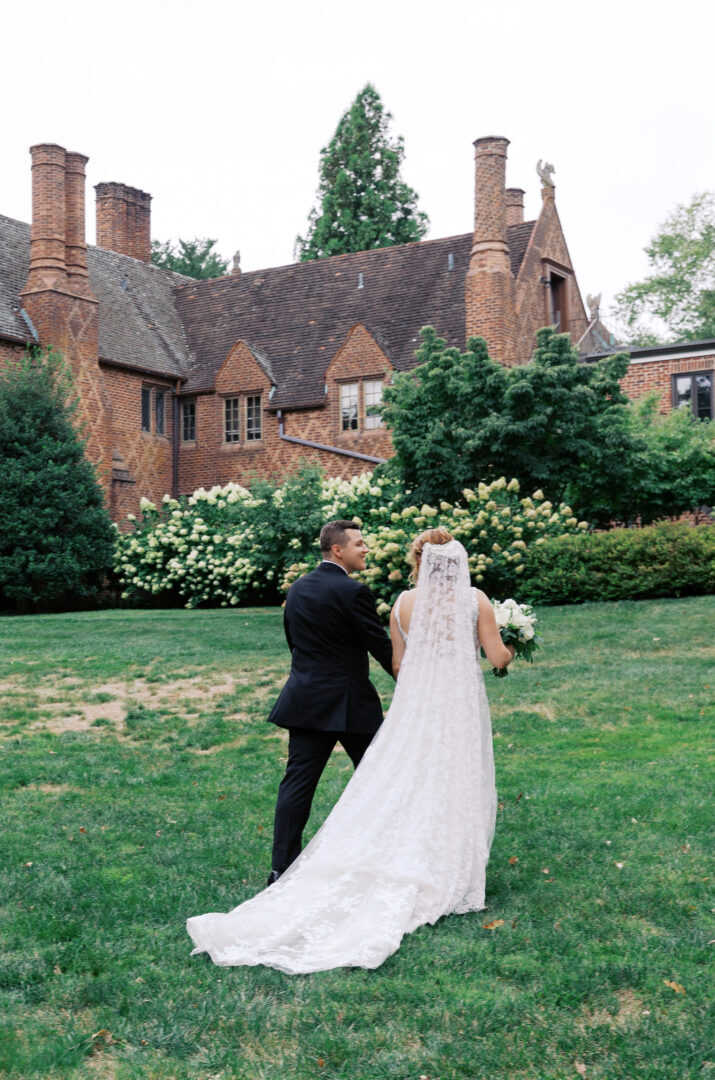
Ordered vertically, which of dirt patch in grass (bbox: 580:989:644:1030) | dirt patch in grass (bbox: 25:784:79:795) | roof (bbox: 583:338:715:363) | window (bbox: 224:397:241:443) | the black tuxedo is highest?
roof (bbox: 583:338:715:363)

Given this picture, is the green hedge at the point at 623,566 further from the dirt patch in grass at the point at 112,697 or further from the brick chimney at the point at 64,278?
the brick chimney at the point at 64,278

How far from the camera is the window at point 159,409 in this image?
33.0 meters

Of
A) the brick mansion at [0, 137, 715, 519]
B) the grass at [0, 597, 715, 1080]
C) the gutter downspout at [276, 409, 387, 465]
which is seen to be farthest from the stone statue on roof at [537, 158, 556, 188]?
the grass at [0, 597, 715, 1080]

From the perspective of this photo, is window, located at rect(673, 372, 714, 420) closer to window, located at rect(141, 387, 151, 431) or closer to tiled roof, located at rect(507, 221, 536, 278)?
tiled roof, located at rect(507, 221, 536, 278)

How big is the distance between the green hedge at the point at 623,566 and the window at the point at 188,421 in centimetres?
1768

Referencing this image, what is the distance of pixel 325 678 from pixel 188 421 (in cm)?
2862

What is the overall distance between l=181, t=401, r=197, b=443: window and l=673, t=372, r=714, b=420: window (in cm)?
1395

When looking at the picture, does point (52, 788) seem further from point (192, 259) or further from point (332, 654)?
point (192, 259)

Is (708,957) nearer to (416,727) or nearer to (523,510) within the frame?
(416,727)

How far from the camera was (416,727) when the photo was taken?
581 centimetres

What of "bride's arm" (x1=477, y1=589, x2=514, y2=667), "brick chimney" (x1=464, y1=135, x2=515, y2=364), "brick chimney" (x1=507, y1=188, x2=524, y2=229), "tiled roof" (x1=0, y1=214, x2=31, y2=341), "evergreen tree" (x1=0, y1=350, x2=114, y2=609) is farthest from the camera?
"brick chimney" (x1=507, y1=188, x2=524, y2=229)

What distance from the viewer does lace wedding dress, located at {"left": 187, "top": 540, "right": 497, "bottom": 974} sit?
16.7 feet

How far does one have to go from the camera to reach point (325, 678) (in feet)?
19.6

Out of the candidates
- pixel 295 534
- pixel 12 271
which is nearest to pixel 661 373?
pixel 295 534
